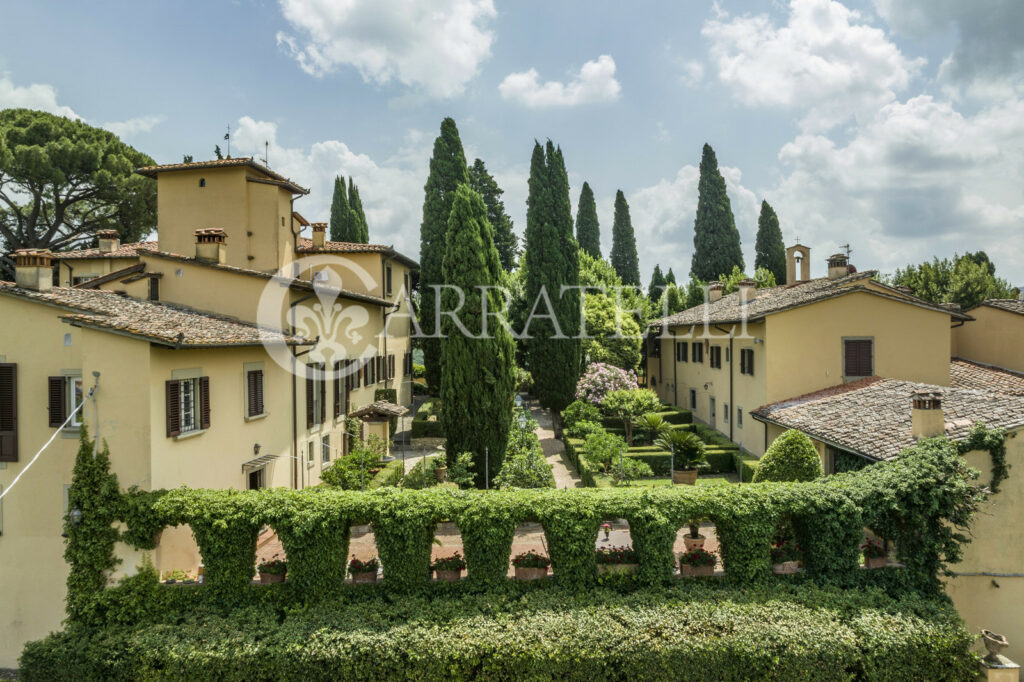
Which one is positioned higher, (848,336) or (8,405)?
(848,336)

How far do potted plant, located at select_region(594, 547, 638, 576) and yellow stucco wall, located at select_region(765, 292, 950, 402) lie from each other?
11556 millimetres

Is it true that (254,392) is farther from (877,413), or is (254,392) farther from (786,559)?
(877,413)

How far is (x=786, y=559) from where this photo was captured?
10727 millimetres

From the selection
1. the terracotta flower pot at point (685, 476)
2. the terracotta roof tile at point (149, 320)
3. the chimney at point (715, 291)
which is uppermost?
the chimney at point (715, 291)

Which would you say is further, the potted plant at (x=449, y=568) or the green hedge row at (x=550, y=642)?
the potted plant at (x=449, y=568)

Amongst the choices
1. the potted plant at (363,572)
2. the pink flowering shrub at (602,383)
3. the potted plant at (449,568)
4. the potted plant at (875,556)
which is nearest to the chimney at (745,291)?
the pink flowering shrub at (602,383)

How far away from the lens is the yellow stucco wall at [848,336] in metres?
19.4

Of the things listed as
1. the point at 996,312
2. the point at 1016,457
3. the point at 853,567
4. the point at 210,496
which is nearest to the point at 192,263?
the point at 210,496

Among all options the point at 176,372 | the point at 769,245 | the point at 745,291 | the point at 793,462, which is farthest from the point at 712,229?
the point at 176,372

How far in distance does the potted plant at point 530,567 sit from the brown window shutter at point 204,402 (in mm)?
7425

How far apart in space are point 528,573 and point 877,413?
34.2 feet

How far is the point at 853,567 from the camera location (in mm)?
10273

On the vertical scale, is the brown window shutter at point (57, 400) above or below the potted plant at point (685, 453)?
above

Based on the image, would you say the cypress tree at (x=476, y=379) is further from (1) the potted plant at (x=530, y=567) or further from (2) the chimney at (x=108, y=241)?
(2) the chimney at (x=108, y=241)
